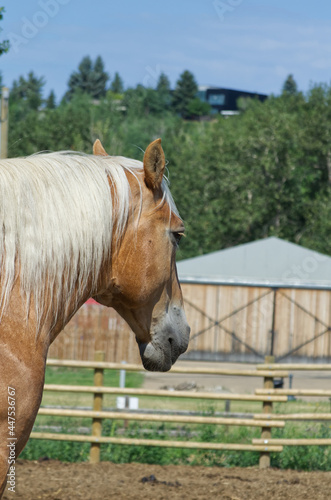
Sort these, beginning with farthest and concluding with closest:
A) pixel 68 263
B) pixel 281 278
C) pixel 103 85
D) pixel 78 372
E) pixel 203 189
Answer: pixel 103 85 → pixel 203 189 → pixel 281 278 → pixel 78 372 → pixel 68 263

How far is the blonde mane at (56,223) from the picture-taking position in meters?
→ 1.71

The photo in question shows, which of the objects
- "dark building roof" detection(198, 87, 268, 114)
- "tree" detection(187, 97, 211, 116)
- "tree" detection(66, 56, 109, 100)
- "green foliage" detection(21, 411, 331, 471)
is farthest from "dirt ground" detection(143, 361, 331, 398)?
"dark building roof" detection(198, 87, 268, 114)

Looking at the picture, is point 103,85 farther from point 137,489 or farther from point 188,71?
point 137,489

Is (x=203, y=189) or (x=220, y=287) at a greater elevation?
(x=203, y=189)

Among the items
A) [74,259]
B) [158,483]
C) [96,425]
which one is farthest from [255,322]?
[74,259]

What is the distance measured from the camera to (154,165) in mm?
1966

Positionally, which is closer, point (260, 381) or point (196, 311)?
point (260, 381)

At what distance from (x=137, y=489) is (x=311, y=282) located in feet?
54.0

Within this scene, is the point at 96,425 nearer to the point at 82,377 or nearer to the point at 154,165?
the point at 154,165

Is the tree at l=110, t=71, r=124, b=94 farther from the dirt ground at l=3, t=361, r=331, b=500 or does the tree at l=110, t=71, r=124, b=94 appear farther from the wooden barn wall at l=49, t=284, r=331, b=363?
the dirt ground at l=3, t=361, r=331, b=500

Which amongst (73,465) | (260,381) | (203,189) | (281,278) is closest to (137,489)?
(73,465)

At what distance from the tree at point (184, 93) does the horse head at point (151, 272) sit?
82493 mm

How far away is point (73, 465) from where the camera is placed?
20.8 feet

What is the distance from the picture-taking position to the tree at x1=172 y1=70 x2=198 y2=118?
8388cm
